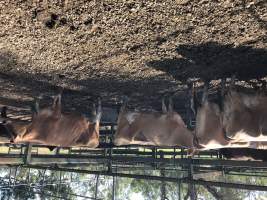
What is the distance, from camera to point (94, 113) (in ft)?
19.7

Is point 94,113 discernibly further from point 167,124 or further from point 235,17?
point 235,17

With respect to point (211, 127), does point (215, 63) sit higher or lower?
higher

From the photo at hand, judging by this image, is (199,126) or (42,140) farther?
(42,140)

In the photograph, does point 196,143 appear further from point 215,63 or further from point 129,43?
point 129,43

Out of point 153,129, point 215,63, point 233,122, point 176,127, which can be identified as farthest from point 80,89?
point 233,122

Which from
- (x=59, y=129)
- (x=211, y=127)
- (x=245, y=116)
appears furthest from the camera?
(x=59, y=129)

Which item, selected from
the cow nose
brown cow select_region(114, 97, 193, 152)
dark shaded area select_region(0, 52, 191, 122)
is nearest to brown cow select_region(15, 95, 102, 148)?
dark shaded area select_region(0, 52, 191, 122)

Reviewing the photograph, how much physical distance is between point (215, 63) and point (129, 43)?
1076 mm

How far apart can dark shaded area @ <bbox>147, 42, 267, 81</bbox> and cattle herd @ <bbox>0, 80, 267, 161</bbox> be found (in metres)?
0.24

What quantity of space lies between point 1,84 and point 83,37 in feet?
7.65

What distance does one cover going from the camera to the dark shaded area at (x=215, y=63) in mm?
3504

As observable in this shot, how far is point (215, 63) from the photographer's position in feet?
12.6

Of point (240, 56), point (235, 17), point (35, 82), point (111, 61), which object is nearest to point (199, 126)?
point (240, 56)

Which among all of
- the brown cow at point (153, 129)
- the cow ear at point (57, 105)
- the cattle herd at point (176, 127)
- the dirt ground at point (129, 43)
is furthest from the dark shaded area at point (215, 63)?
the cow ear at point (57, 105)
